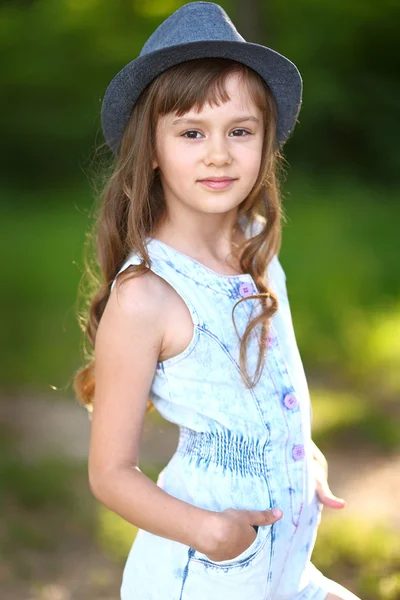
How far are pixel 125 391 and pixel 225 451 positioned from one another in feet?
0.73

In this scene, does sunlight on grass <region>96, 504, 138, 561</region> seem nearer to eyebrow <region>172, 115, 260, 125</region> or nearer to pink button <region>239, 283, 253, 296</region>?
pink button <region>239, 283, 253, 296</region>

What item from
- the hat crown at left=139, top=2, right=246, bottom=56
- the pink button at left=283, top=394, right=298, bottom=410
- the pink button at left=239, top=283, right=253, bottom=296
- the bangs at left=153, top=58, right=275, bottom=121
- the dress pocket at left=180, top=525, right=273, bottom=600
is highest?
the hat crown at left=139, top=2, right=246, bottom=56

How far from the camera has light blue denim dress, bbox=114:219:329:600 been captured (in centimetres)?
169

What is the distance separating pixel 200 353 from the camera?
1.70 meters

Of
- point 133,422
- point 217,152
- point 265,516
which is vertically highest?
point 217,152

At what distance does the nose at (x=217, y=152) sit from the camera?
169cm

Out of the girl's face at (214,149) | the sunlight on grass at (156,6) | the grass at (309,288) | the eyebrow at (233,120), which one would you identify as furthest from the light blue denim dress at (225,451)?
the sunlight on grass at (156,6)

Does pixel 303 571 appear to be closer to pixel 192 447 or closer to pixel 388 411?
pixel 192 447

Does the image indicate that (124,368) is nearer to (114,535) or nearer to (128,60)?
(114,535)

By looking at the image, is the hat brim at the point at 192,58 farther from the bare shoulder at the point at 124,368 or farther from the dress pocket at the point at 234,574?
the dress pocket at the point at 234,574

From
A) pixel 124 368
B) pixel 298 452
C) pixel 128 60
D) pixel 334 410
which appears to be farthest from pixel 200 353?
pixel 128 60

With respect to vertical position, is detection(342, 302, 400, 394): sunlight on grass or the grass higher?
detection(342, 302, 400, 394): sunlight on grass

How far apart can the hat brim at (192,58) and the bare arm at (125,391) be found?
39 centimetres

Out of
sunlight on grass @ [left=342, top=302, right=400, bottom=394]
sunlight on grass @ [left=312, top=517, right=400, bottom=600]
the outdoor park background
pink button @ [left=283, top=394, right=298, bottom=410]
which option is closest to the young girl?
pink button @ [left=283, top=394, right=298, bottom=410]
